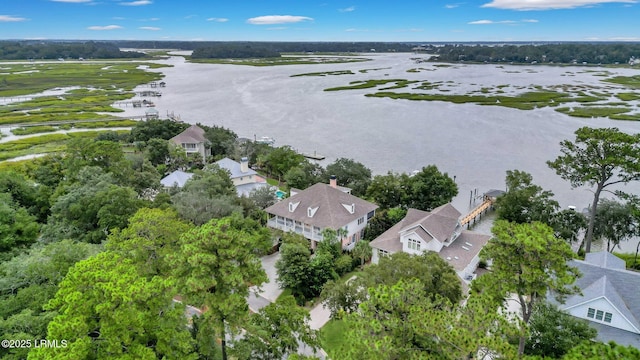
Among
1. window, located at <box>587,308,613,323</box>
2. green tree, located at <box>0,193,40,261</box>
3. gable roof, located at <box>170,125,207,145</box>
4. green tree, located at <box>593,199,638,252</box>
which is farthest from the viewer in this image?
gable roof, located at <box>170,125,207,145</box>

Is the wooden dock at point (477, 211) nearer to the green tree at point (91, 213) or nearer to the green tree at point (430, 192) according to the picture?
the green tree at point (430, 192)

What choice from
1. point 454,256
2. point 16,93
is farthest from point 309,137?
point 16,93

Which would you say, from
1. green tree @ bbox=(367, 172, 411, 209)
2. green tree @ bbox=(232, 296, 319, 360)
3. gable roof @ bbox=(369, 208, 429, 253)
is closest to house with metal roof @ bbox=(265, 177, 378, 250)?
green tree @ bbox=(367, 172, 411, 209)

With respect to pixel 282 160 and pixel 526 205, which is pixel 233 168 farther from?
pixel 526 205

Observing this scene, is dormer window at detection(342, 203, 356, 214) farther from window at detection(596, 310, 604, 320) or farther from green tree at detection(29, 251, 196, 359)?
green tree at detection(29, 251, 196, 359)

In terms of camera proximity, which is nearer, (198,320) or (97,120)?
(198,320)

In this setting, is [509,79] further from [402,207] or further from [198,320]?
[198,320]

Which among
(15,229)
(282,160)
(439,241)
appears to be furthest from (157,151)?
(439,241)
